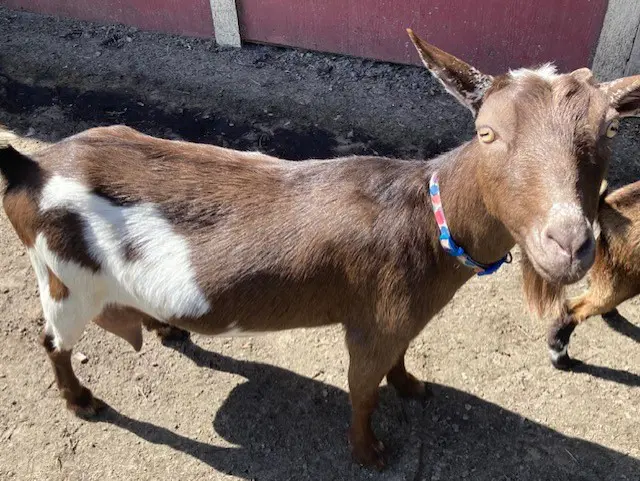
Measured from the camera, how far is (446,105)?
16.5ft

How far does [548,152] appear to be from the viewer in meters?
1.84

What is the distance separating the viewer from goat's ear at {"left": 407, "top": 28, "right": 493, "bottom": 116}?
2078mm

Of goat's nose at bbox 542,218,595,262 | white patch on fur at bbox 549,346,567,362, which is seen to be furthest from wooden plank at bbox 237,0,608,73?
goat's nose at bbox 542,218,595,262

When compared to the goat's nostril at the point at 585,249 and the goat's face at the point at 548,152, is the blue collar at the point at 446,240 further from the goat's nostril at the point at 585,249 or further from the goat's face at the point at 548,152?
the goat's nostril at the point at 585,249

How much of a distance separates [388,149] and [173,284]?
262 cm

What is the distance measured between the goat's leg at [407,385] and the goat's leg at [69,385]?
1526mm

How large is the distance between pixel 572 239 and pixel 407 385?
1.71 m

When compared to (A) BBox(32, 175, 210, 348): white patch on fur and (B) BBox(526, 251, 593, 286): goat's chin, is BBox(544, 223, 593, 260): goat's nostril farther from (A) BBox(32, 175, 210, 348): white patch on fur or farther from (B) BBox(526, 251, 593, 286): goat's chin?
(A) BBox(32, 175, 210, 348): white patch on fur

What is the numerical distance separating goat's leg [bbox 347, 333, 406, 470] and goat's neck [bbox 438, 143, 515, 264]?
1.82ft

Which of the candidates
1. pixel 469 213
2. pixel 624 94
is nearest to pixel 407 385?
pixel 469 213

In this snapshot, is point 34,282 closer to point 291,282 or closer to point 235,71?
point 291,282

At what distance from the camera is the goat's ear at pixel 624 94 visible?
1934 millimetres

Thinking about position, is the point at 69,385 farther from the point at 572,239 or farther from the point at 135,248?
the point at 572,239

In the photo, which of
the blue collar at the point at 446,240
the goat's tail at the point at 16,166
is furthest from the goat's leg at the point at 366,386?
the goat's tail at the point at 16,166
